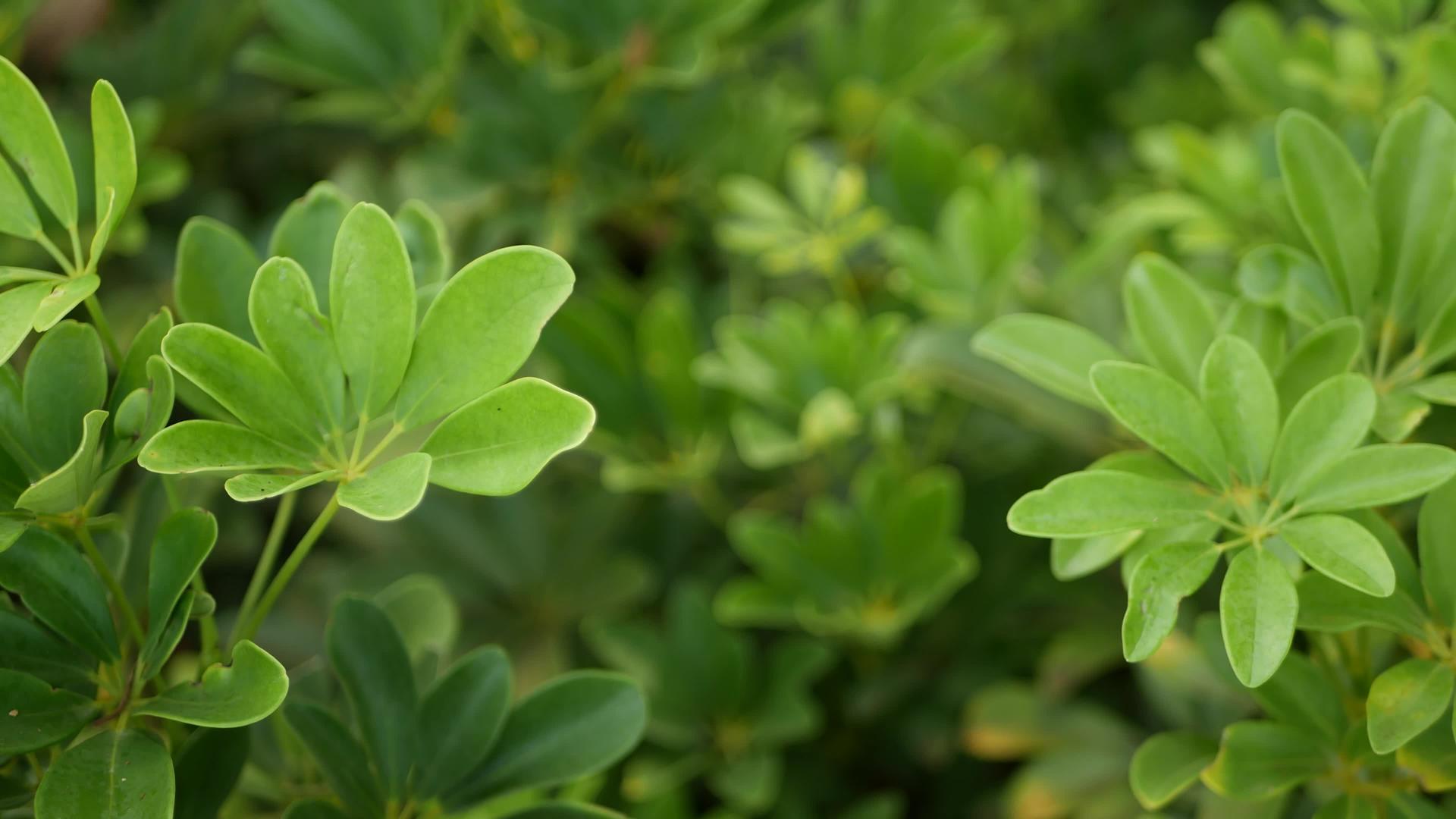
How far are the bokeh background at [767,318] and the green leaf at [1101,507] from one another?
32 centimetres

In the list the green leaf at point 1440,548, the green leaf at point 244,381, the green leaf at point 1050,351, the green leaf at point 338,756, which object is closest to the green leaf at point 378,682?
the green leaf at point 338,756

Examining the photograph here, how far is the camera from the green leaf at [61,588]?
1.50 ft

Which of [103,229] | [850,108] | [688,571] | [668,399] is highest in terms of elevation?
[103,229]

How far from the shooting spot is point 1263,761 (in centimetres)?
54

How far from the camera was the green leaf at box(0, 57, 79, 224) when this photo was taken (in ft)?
1.52

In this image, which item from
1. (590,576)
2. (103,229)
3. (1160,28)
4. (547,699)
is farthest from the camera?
(1160,28)

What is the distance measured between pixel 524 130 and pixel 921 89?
0.36 m

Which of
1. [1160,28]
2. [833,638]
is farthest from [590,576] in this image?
[1160,28]

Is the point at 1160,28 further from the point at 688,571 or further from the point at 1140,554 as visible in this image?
the point at 1140,554

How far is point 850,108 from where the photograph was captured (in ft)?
3.44

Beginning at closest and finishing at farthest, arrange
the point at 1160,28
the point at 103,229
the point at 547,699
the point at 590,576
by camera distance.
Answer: the point at 103,229 → the point at 547,699 → the point at 590,576 → the point at 1160,28

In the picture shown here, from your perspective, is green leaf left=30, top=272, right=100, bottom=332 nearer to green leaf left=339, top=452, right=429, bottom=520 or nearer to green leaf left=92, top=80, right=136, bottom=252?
green leaf left=92, top=80, right=136, bottom=252

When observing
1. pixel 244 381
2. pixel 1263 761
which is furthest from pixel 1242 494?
pixel 244 381

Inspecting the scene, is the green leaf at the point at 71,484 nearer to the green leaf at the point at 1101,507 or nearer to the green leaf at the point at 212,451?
the green leaf at the point at 212,451
